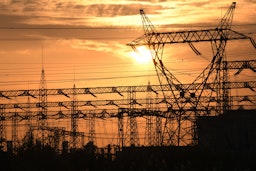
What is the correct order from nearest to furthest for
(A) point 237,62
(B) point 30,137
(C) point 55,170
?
(C) point 55,170 → (B) point 30,137 → (A) point 237,62

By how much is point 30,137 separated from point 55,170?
5.82 metres

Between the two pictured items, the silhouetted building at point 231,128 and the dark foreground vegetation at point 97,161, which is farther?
the silhouetted building at point 231,128

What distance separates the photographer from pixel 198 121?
73500 millimetres

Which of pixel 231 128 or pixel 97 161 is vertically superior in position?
pixel 231 128

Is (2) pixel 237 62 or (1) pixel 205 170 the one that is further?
(2) pixel 237 62

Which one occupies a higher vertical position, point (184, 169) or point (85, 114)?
point (85, 114)

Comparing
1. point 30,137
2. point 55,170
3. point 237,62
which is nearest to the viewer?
point 55,170

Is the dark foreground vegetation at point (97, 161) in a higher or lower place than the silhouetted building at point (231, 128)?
lower

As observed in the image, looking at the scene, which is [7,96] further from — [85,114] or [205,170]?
[205,170]

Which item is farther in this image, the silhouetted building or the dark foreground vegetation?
the silhouetted building

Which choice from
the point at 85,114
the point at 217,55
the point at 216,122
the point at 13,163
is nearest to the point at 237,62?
the point at 216,122

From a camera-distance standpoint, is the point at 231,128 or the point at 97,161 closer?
the point at 97,161

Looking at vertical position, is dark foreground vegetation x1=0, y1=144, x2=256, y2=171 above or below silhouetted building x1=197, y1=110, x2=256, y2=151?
below

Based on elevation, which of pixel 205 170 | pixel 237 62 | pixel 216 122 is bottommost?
pixel 205 170
